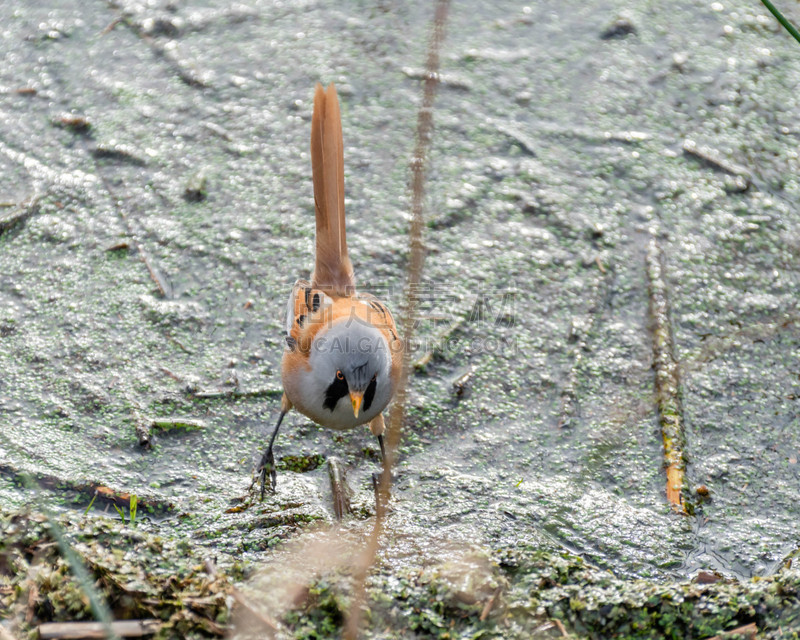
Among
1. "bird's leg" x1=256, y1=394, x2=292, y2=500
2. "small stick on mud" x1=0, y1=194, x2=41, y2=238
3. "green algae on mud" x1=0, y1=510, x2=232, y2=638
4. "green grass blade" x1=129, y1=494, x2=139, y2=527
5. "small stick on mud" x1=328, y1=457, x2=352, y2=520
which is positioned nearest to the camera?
"green algae on mud" x1=0, y1=510, x2=232, y2=638

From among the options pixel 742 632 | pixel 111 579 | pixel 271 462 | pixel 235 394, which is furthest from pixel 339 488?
pixel 742 632

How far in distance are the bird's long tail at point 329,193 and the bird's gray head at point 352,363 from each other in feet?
1.51

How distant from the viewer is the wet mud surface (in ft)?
9.88

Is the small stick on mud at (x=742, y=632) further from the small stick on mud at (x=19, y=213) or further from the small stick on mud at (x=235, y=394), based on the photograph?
the small stick on mud at (x=19, y=213)

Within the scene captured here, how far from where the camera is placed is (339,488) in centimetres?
302

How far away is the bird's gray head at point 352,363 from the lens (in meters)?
2.86

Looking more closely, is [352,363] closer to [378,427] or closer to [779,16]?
[378,427]

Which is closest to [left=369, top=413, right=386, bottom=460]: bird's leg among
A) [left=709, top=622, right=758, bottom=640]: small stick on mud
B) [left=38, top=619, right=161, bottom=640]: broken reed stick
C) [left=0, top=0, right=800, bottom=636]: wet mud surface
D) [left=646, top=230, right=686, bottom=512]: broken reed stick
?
[left=0, top=0, right=800, bottom=636]: wet mud surface

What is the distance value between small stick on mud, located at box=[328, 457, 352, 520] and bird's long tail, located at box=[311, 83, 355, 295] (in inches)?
28.2

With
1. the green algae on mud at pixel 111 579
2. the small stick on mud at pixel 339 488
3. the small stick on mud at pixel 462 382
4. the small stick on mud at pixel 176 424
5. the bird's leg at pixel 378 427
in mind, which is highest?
the green algae on mud at pixel 111 579

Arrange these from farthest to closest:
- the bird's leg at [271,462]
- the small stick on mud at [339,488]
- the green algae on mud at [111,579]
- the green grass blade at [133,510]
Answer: the bird's leg at [271,462]
the small stick on mud at [339,488]
the green grass blade at [133,510]
the green algae on mud at [111,579]

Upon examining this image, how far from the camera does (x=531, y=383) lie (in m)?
3.59

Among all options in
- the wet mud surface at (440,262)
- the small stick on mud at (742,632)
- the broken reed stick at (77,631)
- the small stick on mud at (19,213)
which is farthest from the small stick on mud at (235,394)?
the small stick on mud at (742,632)

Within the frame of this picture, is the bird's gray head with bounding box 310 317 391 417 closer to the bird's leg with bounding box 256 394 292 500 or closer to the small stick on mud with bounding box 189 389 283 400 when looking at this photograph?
the bird's leg with bounding box 256 394 292 500
